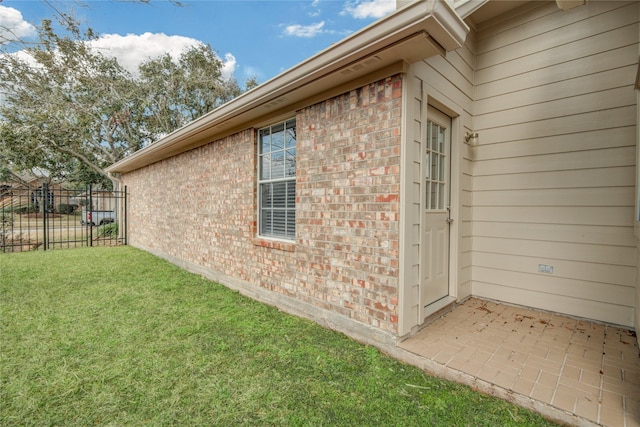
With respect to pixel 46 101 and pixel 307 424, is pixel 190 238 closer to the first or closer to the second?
pixel 307 424

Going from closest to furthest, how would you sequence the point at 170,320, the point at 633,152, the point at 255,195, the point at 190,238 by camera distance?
the point at 633,152 → the point at 170,320 → the point at 255,195 → the point at 190,238

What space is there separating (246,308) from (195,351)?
3.60 feet

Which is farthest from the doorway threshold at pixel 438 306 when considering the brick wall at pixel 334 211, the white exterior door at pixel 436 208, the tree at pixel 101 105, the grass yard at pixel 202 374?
the tree at pixel 101 105

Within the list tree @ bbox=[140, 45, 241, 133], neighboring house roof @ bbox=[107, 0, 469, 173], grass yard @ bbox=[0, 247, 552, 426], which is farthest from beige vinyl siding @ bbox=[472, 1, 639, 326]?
tree @ bbox=[140, 45, 241, 133]

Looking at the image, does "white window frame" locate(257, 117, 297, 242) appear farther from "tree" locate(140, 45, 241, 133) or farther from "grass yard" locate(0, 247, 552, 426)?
"tree" locate(140, 45, 241, 133)

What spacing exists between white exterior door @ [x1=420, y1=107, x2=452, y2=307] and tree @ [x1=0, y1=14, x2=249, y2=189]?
12.5 m

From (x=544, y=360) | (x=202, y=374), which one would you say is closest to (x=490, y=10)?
(x=544, y=360)

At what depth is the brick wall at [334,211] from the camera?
259cm

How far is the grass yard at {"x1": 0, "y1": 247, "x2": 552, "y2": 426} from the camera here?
1.83 metres

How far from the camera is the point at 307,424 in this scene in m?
1.75

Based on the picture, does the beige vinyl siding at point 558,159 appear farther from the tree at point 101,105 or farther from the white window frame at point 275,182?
the tree at point 101,105

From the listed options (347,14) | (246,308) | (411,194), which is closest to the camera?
(411,194)

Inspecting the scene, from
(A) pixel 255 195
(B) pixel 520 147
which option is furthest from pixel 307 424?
(B) pixel 520 147

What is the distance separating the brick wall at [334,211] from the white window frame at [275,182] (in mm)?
114
